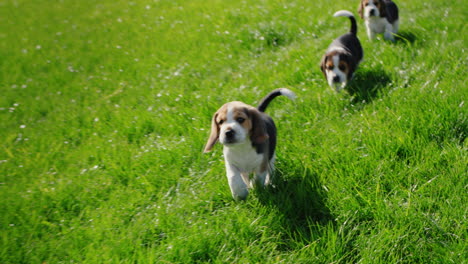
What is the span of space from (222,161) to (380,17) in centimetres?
332

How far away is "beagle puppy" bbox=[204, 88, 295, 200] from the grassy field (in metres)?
0.15

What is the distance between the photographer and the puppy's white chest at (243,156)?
3.36 m

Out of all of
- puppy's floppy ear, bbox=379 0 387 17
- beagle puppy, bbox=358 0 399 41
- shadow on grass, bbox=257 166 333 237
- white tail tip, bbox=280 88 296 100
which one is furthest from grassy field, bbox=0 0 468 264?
white tail tip, bbox=280 88 296 100

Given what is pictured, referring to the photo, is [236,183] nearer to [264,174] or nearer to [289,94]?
[264,174]

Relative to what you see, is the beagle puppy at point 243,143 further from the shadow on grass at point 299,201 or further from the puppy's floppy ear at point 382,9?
the puppy's floppy ear at point 382,9

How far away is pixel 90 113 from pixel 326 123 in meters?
3.51

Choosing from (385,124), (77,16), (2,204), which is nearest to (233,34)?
(385,124)

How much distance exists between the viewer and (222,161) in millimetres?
4059

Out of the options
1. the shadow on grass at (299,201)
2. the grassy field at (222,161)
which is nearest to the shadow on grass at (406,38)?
the grassy field at (222,161)

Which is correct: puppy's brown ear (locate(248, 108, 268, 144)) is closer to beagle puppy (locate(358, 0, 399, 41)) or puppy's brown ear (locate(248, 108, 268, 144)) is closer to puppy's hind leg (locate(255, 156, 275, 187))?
puppy's hind leg (locate(255, 156, 275, 187))

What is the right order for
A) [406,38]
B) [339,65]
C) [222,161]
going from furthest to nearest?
[406,38], [339,65], [222,161]

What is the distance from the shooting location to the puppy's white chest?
3.36 metres

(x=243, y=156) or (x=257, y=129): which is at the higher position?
(x=257, y=129)

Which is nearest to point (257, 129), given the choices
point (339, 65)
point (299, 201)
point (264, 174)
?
point (264, 174)
